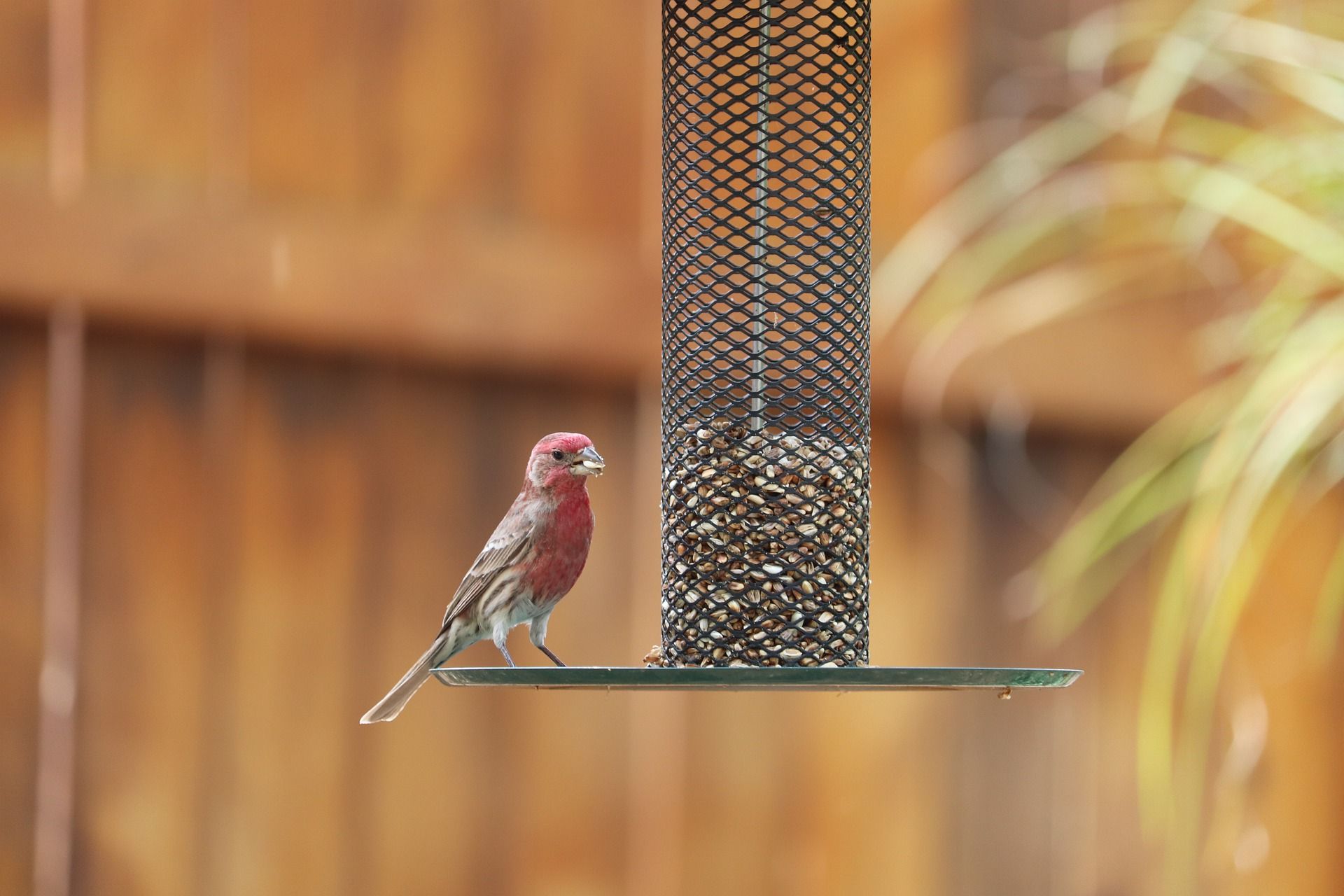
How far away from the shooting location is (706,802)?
3822 mm

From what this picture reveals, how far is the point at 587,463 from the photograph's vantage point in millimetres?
2904

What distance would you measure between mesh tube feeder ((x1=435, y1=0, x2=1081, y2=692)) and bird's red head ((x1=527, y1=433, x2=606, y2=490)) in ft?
0.51

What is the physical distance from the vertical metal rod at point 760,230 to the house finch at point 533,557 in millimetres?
333

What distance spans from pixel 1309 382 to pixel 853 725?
1751mm

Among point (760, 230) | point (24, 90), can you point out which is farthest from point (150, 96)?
point (760, 230)

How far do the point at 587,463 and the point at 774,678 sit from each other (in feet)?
2.95

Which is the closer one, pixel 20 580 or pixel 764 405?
pixel 764 405

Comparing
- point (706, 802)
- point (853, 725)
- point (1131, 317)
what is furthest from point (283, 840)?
point (1131, 317)

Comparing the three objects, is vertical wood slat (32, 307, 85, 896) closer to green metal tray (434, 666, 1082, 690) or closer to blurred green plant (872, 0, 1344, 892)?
green metal tray (434, 666, 1082, 690)

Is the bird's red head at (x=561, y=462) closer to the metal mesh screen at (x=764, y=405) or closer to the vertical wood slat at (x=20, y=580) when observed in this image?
the metal mesh screen at (x=764, y=405)

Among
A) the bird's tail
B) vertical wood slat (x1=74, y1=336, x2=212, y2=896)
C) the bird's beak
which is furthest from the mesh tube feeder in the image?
vertical wood slat (x1=74, y1=336, x2=212, y2=896)

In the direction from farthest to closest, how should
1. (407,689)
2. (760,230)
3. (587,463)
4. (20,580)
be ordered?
(20,580) → (407,689) → (587,463) → (760,230)

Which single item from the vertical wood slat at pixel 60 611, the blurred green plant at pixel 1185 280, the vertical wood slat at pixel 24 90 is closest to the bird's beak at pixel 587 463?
the blurred green plant at pixel 1185 280

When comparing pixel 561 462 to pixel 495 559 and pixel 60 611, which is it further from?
pixel 60 611
